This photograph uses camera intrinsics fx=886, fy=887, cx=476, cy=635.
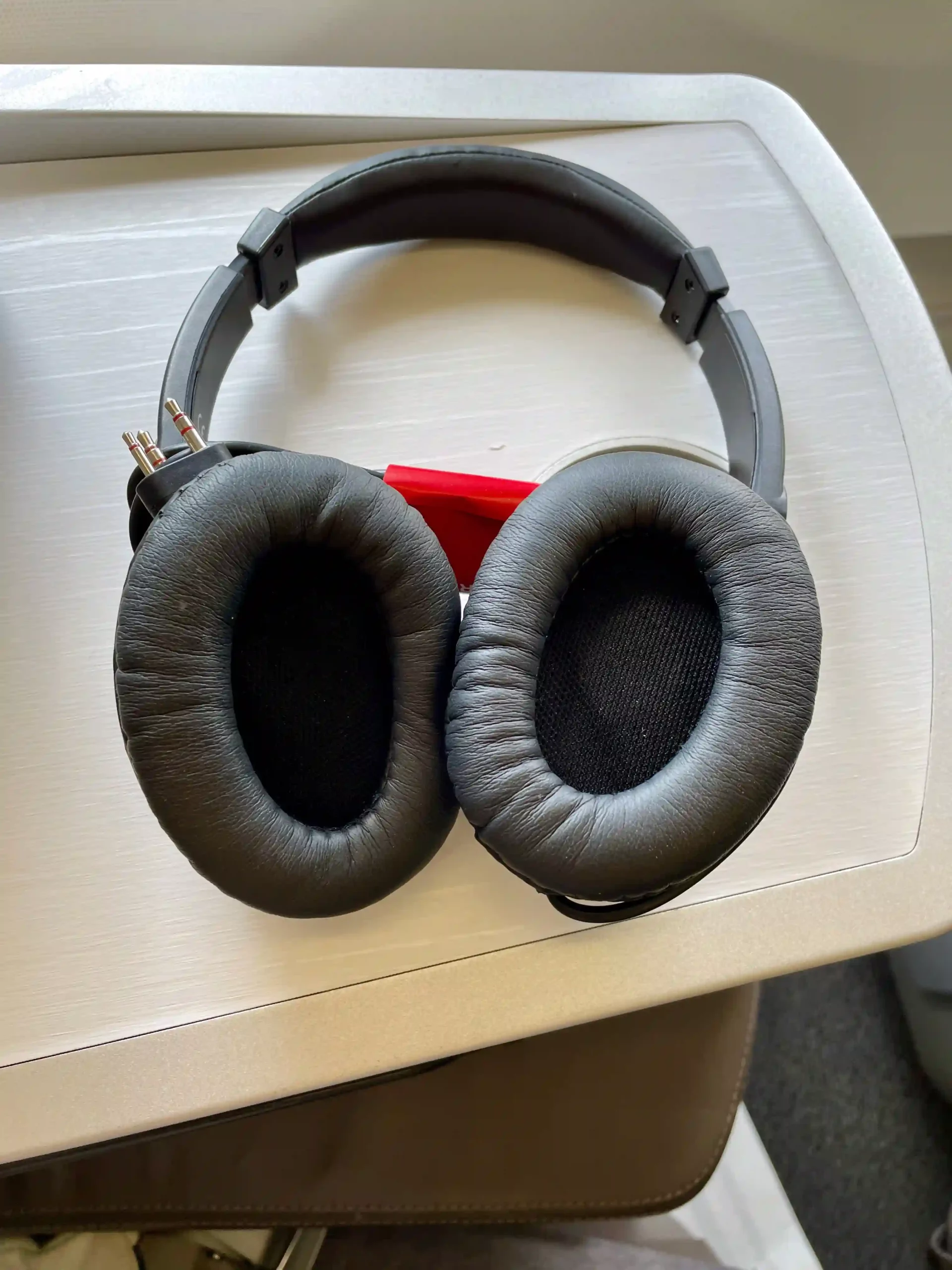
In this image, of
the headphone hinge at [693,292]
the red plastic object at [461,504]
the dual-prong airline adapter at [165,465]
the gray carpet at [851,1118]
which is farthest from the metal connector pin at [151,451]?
the gray carpet at [851,1118]

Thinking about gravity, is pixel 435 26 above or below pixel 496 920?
above

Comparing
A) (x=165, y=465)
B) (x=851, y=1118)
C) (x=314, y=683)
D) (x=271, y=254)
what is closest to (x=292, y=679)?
(x=314, y=683)

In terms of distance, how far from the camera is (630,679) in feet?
1.39

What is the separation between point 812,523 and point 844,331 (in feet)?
0.47

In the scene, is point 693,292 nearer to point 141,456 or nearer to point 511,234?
point 511,234

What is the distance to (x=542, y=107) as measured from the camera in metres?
0.62

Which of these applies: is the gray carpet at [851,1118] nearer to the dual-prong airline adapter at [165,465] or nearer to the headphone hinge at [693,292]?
the headphone hinge at [693,292]

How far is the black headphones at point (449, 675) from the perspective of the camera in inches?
14.9

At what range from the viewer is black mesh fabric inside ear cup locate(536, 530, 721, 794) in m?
0.42

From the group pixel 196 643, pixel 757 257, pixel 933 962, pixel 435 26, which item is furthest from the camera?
pixel 933 962

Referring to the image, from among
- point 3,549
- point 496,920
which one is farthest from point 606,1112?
point 3,549

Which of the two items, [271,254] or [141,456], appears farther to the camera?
[271,254]

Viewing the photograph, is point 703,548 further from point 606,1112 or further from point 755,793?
point 606,1112

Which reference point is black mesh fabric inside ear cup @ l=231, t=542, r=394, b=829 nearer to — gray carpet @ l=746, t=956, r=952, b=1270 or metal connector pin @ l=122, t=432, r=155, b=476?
metal connector pin @ l=122, t=432, r=155, b=476
